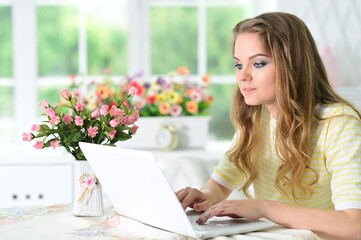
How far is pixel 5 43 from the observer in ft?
13.0

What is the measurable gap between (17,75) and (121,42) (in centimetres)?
68

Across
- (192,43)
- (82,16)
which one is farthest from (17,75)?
(192,43)

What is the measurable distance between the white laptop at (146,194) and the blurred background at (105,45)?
7.97 ft

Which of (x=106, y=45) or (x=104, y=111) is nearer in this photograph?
(x=104, y=111)

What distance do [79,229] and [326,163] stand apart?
2.30 feet

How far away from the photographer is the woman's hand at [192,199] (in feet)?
5.61

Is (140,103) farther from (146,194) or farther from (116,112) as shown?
(146,194)

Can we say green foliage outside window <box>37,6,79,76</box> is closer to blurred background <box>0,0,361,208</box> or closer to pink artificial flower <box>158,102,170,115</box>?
blurred background <box>0,0,361,208</box>

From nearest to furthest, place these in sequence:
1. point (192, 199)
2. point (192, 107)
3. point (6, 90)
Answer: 1. point (192, 199)
2. point (192, 107)
3. point (6, 90)

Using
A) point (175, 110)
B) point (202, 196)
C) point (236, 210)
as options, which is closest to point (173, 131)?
point (175, 110)

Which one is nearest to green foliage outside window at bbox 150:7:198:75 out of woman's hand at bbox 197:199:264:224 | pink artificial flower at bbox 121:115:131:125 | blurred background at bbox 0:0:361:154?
blurred background at bbox 0:0:361:154

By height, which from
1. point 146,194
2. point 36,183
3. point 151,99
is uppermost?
point 151,99

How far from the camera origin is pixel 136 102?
11.2 feet

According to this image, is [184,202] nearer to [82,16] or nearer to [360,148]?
[360,148]
